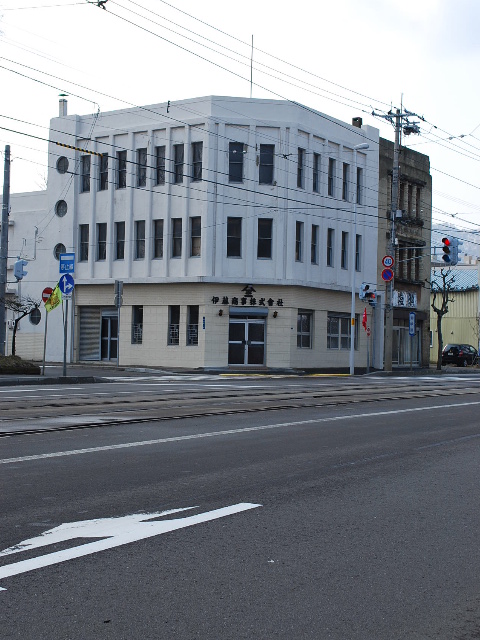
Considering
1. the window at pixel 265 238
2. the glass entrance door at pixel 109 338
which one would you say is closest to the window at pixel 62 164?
the glass entrance door at pixel 109 338

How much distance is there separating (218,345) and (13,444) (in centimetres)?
2836

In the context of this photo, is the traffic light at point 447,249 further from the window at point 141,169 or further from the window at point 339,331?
the window at point 141,169

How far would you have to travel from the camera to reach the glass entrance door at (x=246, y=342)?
39062 millimetres

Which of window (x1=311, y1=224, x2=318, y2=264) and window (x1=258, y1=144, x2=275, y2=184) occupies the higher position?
window (x1=258, y1=144, x2=275, y2=184)

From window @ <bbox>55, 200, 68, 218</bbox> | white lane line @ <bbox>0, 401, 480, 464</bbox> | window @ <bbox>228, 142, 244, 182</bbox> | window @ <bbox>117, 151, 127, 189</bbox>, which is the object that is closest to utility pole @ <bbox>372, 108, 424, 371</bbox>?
window @ <bbox>228, 142, 244, 182</bbox>

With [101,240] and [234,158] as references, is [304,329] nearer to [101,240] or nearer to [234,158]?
[234,158]

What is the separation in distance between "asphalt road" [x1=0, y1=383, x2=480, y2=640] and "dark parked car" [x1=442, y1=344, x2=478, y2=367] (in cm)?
4813

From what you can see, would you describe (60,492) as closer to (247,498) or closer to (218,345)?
(247,498)

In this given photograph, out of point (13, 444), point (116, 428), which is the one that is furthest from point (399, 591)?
point (116, 428)

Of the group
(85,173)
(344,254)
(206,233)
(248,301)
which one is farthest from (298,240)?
(85,173)

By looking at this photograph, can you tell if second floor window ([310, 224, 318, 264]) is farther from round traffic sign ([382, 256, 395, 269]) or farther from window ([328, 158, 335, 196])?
round traffic sign ([382, 256, 395, 269])

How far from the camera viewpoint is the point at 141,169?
40938 millimetres

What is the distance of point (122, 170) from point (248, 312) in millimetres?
9408

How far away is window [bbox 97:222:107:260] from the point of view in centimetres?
4194
